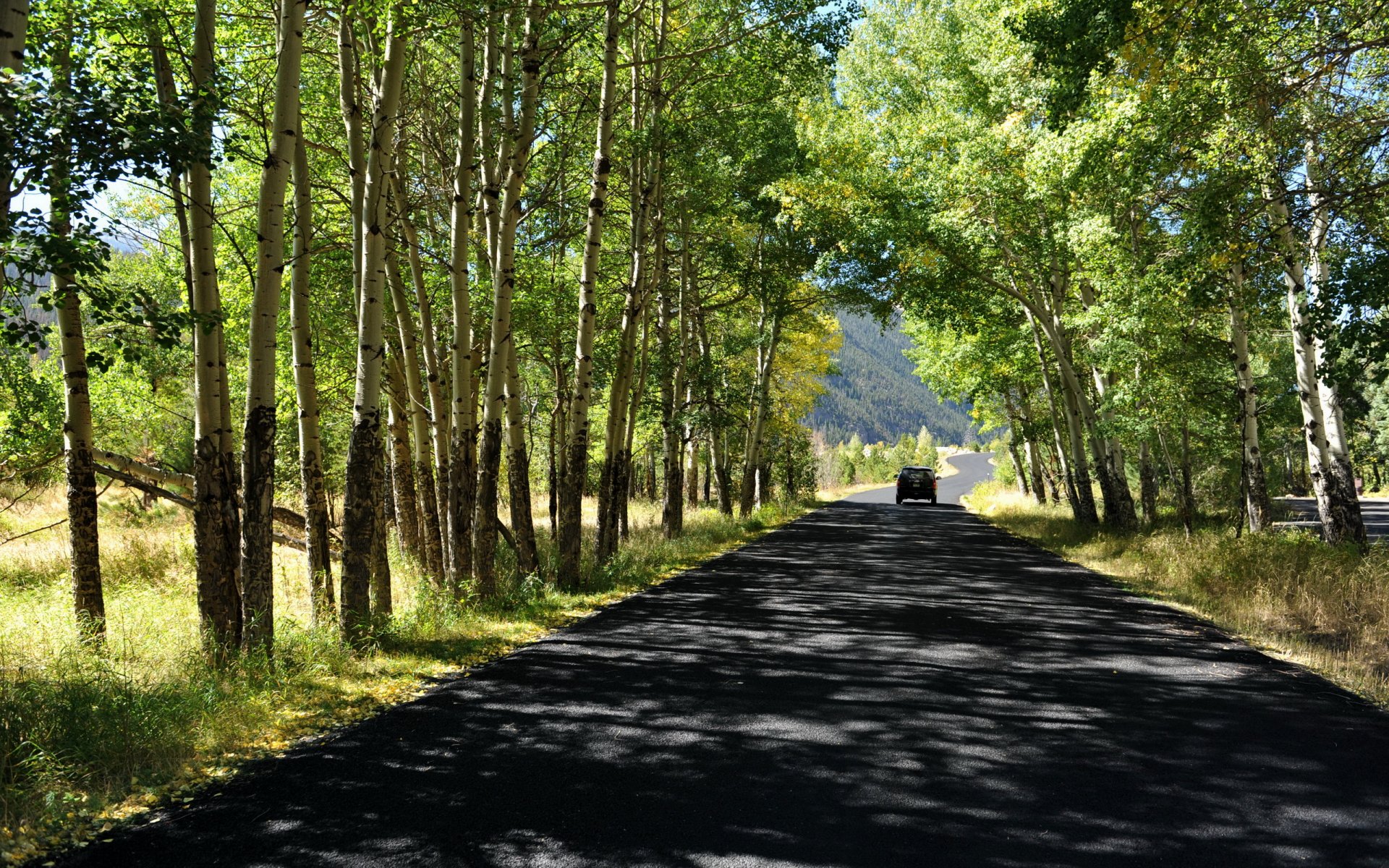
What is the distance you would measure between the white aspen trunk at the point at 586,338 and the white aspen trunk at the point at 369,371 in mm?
3726

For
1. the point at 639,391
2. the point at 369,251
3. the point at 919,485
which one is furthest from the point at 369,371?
the point at 919,485

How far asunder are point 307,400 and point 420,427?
542 cm

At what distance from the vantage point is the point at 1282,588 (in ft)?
32.3

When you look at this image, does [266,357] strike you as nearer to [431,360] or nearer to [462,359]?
[462,359]

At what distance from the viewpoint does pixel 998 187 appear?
15.5 metres

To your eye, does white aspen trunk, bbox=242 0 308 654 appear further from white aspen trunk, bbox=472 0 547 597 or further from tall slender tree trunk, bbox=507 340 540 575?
tall slender tree trunk, bbox=507 340 540 575

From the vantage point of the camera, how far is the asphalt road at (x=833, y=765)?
3699mm

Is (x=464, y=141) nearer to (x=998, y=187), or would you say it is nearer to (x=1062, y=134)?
(x=1062, y=134)

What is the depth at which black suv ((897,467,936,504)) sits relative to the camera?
40.4 m

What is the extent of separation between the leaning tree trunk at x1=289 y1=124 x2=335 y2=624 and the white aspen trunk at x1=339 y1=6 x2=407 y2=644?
0.59 metres

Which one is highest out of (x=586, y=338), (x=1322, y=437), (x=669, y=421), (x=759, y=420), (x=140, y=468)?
(x=586, y=338)

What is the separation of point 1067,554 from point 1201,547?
3423mm

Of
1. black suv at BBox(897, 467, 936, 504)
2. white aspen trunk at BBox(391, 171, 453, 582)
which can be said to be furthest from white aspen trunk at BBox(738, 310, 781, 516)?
black suv at BBox(897, 467, 936, 504)

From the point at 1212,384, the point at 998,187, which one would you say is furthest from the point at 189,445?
the point at 1212,384
